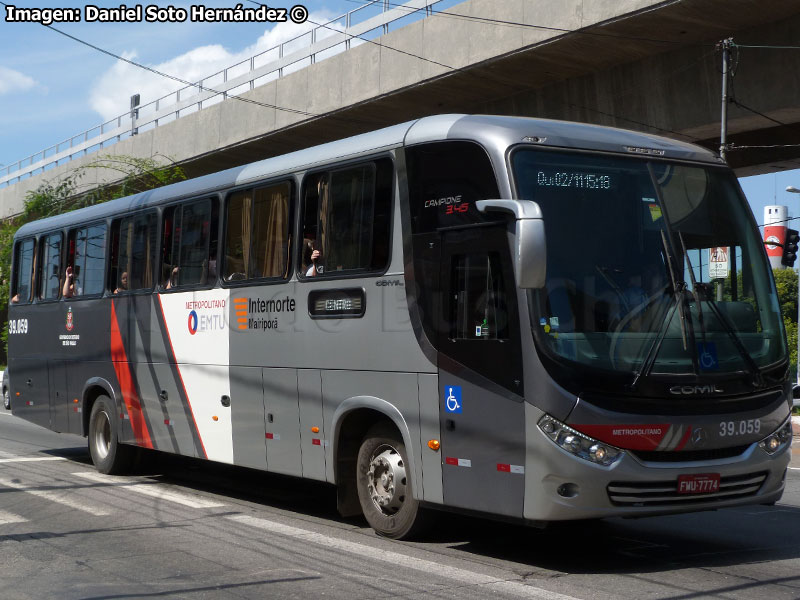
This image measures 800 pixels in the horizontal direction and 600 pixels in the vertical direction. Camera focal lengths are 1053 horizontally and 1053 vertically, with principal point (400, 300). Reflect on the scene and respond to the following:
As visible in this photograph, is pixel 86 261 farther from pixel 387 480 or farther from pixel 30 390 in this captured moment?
pixel 387 480

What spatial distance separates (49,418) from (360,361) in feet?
25.3

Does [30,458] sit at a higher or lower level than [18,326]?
lower

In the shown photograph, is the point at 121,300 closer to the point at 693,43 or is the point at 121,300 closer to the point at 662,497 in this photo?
the point at 662,497

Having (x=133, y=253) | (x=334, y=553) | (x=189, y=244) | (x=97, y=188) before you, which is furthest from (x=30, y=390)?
(x=97, y=188)

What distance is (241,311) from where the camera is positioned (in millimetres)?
10633

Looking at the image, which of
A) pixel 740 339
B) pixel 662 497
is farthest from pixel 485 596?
pixel 740 339

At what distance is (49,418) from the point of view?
Result: 14938mm

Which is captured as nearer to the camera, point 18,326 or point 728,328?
point 728,328

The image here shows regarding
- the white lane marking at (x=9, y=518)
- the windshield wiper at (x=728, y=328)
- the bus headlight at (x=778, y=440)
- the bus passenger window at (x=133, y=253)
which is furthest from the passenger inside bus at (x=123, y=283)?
the bus headlight at (x=778, y=440)

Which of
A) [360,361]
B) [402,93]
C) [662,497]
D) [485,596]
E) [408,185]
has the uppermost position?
[402,93]

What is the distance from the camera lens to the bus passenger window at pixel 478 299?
7.53 meters

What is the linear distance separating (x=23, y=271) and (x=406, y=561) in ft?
34.3

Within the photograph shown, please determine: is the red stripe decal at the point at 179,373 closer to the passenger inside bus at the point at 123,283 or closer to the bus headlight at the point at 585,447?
the passenger inside bus at the point at 123,283

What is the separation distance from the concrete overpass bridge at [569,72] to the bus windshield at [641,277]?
1121 cm
